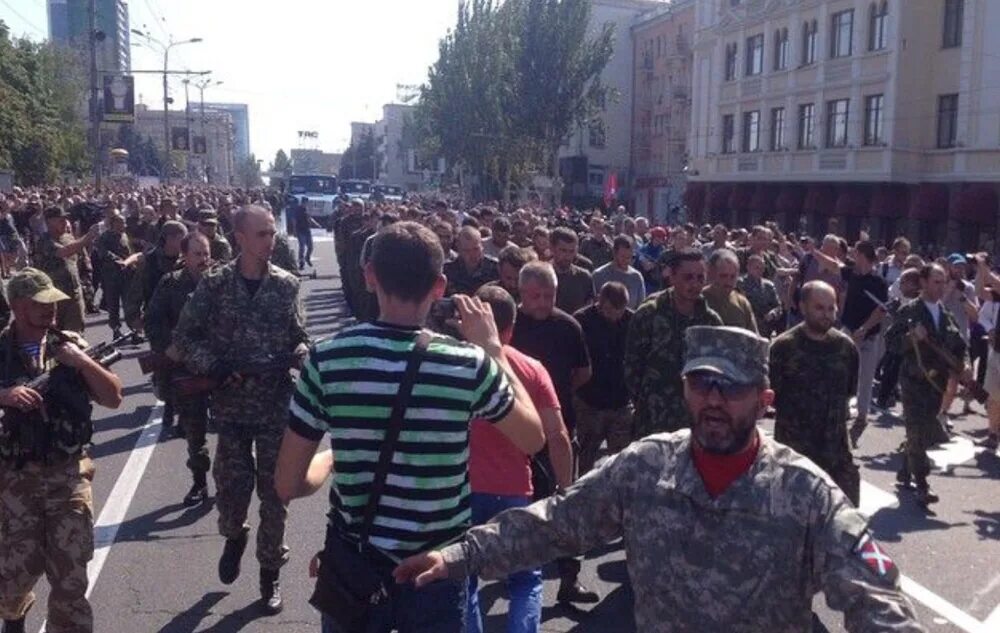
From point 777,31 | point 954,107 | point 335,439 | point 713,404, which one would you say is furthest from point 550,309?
point 777,31

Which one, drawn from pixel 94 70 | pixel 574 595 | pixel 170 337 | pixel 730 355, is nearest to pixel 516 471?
pixel 574 595

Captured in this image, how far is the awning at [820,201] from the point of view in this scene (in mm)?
38031

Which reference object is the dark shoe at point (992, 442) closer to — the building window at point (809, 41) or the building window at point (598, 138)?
the building window at point (809, 41)

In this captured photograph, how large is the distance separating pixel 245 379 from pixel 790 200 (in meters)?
36.8

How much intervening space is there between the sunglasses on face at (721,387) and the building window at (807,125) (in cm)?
3879

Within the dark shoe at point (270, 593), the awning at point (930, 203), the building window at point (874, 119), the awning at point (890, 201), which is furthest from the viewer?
the building window at point (874, 119)

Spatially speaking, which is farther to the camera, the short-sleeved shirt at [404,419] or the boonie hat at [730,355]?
the short-sleeved shirt at [404,419]

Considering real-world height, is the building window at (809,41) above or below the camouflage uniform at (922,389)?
above

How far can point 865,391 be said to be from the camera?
9914mm

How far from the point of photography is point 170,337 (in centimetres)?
795

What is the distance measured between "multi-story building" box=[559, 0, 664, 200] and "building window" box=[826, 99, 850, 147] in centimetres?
2995

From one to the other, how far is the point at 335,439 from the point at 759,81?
42.6 m

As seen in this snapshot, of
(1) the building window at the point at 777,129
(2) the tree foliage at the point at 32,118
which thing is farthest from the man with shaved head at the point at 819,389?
(1) the building window at the point at 777,129

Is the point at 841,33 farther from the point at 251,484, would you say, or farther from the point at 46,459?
the point at 46,459
